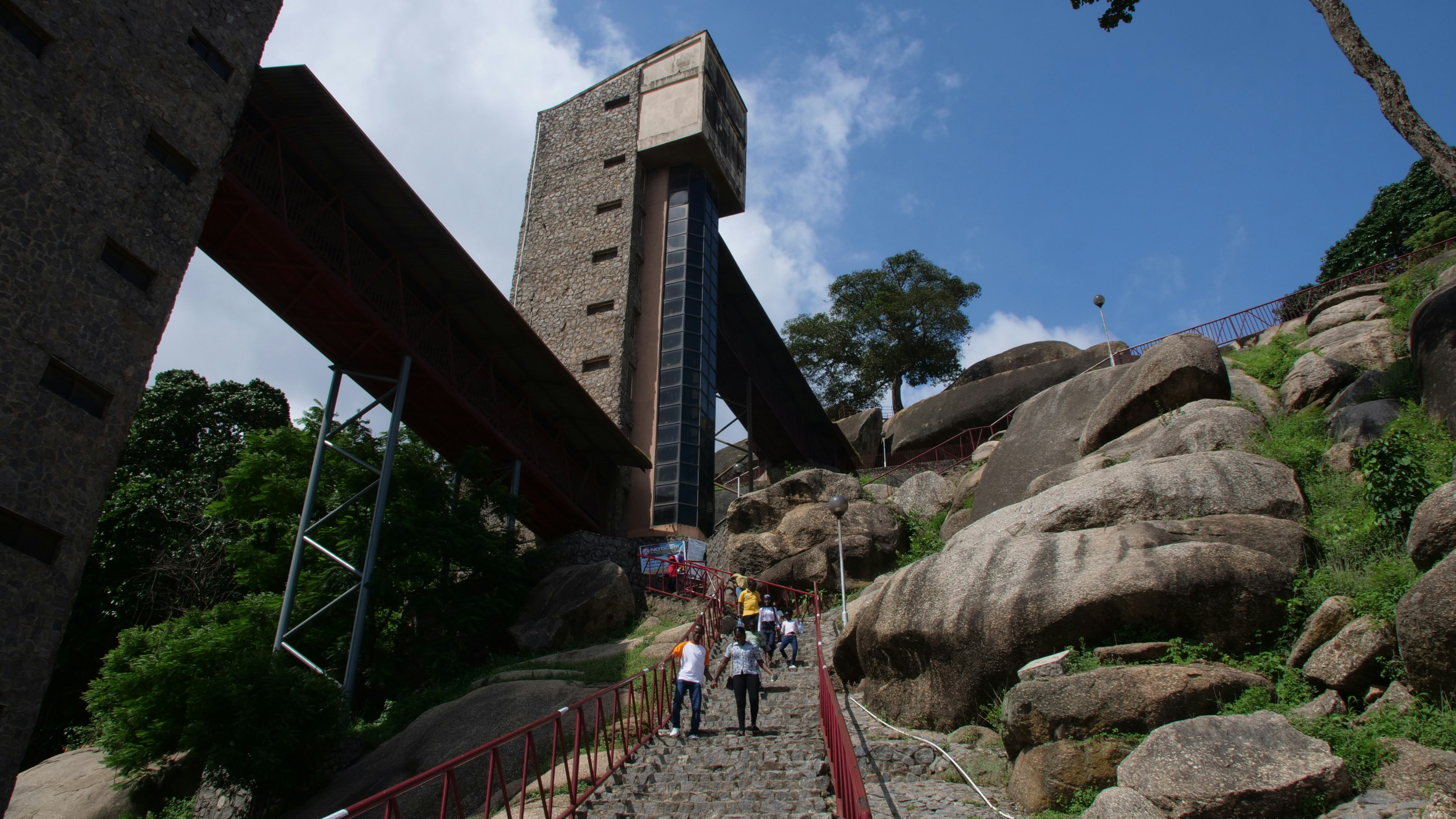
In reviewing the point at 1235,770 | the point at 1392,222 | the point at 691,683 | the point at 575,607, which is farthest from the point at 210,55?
the point at 1392,222

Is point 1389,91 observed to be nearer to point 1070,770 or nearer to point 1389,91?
point 1389,91

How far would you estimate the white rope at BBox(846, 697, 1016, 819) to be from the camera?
8531mm

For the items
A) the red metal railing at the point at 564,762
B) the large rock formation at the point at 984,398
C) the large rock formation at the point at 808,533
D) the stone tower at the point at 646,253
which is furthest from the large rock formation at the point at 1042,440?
the large rock formation at the point at 984,398

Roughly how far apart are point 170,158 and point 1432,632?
16311 millimetres

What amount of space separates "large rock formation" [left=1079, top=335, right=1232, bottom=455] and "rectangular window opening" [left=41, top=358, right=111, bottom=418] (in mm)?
16761

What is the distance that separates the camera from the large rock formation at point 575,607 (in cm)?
1934

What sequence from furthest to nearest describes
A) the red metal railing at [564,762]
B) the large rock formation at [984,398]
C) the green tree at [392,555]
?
the large rock formation at [984,398], the green tree at [392,555], the red metal railing at [564,762]

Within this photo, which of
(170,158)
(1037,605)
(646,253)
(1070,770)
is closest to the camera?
(1070,770)

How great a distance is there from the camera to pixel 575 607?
781 inches

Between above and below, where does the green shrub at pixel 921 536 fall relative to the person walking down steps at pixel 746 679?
above

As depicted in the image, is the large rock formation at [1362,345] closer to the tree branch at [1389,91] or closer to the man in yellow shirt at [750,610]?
the tree branch at [1389,91]

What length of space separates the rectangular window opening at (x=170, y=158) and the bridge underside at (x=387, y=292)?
2197 millimetres

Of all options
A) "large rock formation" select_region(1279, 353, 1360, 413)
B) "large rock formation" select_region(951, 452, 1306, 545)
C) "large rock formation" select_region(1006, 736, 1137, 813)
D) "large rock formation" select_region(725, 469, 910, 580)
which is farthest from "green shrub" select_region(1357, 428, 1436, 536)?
"large rock formation" select_region(725, 469, 910, 580)

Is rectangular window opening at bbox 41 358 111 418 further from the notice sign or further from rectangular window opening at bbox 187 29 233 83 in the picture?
the notice sign
